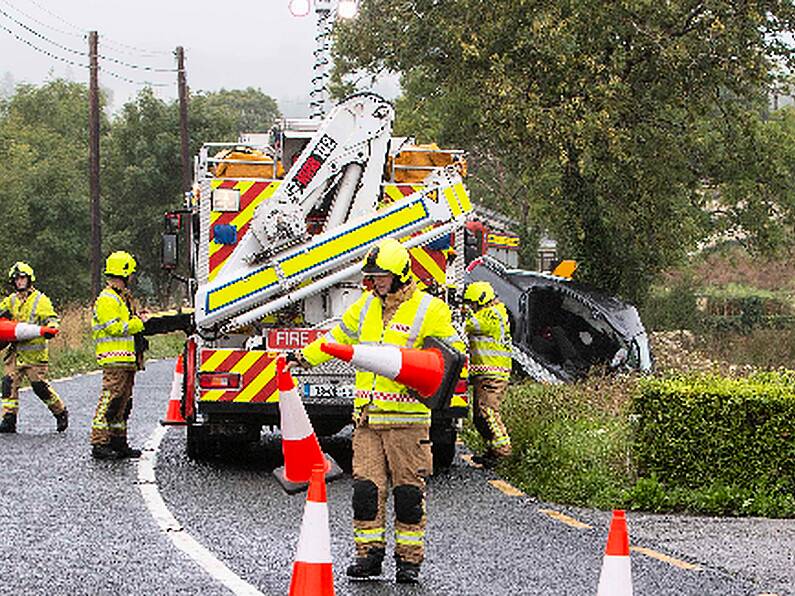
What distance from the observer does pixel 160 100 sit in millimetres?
64938

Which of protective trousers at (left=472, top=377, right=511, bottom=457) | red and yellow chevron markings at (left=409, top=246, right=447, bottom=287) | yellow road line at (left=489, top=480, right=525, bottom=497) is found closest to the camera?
yellow road line at (left=489, top=480, right=525, bottom=497)

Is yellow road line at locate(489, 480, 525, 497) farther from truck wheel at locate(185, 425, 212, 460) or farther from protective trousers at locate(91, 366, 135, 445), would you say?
protective trousers at locate(91, 366, 135, 445)

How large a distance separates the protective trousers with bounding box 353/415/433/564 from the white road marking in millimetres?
753

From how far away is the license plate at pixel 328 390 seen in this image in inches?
541

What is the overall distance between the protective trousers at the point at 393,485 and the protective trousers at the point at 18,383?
8.38 m

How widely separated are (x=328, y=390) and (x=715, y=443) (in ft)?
10.9

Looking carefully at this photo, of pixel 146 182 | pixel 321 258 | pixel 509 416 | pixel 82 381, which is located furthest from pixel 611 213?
pixel 146 182

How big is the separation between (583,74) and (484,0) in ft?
8.36

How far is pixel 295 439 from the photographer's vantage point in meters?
9.94

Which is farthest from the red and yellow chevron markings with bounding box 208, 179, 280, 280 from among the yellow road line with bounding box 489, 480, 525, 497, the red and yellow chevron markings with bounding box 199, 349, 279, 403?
the yellow road line with bounding box 489, 480, 525, 497

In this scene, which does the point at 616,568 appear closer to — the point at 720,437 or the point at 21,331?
the point at 720,437

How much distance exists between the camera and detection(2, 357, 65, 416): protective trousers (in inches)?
666

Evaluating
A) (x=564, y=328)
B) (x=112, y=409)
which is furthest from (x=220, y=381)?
(x=564, y=328)

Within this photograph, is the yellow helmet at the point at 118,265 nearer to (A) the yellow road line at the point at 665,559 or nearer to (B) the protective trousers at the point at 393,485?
(B) the protective trousers at the point at 393,485
